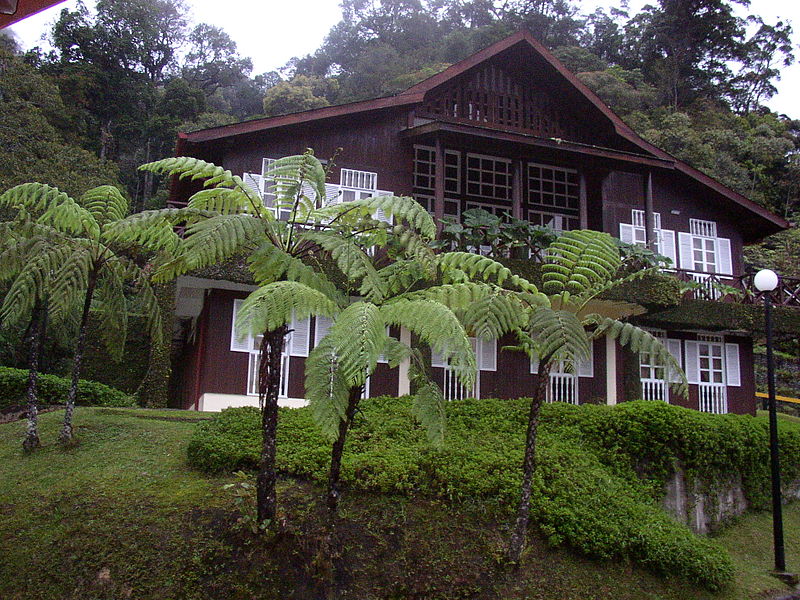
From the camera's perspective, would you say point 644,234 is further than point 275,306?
Yes

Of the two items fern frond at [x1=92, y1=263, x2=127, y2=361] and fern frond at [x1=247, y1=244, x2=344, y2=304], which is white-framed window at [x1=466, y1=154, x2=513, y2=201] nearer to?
fern frond at [x1=92, y1=263, x2=127, y2=361]

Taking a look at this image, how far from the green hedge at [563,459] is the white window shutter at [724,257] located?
7843 millimetres

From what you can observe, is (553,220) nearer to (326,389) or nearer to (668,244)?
(668,244)

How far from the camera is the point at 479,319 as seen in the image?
9.30m

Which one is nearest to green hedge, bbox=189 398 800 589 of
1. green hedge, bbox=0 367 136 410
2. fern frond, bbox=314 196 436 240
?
fern frond, bbox=314 196 436 240

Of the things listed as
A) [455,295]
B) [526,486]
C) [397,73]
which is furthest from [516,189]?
[397,73]

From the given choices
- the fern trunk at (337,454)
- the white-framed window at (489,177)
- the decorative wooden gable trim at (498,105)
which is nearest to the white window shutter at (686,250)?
the decorative wooden gable trim at (498,105)

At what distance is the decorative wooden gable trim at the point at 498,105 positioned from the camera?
65.4 feet

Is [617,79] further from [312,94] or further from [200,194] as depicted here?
[200,194]

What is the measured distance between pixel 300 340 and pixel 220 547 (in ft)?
28.2

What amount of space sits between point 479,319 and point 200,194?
3.79 metres

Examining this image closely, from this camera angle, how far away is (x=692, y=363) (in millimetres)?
20859

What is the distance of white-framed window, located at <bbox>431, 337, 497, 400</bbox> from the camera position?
18188 millimetres

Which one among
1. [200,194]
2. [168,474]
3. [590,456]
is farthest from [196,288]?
[590,456]
